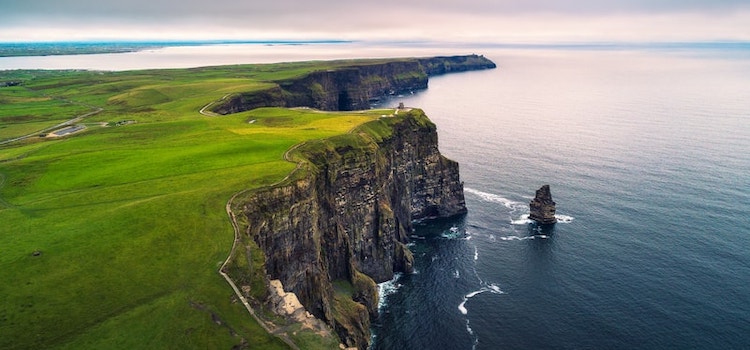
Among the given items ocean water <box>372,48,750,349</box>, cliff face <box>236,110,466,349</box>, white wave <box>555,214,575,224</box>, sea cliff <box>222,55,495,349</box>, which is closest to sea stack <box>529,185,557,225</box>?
white wave <box>555,214,575,224</box>

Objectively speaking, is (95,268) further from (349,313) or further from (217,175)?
(349,313)

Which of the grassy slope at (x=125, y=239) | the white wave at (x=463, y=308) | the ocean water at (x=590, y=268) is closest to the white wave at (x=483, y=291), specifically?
the white wave at (x=463, y=308)

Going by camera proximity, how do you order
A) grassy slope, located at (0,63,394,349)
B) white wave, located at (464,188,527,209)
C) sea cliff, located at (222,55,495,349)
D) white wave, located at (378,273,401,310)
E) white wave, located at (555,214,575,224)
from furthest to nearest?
white wave, located at (464,188,527,209), white wave, located at (555,214,575,224), white wave, located at (378,273,401,310), sea cliff, located at (222,55,495,349), grassy slope, located at (0,63,394,349)

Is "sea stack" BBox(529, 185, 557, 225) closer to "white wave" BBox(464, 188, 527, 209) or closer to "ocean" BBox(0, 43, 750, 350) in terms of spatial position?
"ocean" BBox(0, 43, 750, 350)

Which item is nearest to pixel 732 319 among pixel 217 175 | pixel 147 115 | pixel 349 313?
pixel 349 313

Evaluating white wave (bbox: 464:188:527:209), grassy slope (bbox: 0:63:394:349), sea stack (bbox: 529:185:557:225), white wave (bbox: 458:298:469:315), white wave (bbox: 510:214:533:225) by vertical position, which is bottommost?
white wave (bbox: 458:298:469:315)

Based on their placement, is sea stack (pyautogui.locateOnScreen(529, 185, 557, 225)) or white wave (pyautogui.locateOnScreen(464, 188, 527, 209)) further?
white wave (pyautogui.locateOnScreen(464, 188, 527, 209))

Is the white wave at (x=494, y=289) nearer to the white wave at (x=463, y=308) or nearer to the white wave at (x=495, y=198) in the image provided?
the white wave at (x=463, y=308)
